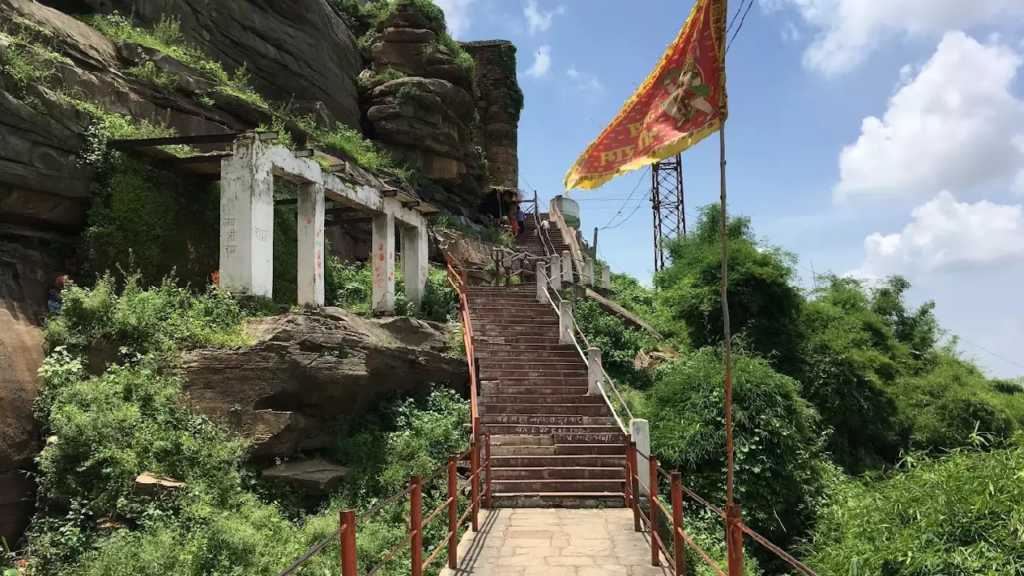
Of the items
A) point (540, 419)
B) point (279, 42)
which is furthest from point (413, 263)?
point (279, 42)

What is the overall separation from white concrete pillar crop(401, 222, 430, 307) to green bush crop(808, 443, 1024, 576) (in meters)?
9.81

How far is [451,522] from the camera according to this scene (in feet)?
20.5

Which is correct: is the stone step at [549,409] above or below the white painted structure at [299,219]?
below

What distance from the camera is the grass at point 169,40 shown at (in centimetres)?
1298

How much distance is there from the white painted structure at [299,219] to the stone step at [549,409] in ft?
12.6

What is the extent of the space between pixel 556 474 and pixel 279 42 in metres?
16.3

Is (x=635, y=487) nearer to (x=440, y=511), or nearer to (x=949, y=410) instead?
(x=440, y=511)

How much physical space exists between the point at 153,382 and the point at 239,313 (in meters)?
1.81

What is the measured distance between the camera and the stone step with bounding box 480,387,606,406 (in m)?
11.6

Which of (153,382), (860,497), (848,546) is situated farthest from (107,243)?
(860,497)

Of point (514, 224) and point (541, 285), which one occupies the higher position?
point (514, 224)

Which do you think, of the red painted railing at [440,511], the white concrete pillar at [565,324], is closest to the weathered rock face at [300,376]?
the red painted railing at [440,511]

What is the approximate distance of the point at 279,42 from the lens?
759 inches

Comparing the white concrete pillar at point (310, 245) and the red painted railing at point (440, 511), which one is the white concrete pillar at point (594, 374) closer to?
the red painted railing at point (440, 511)
